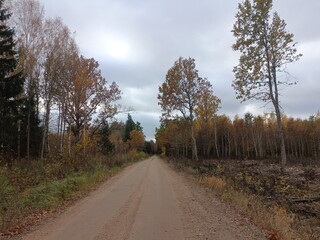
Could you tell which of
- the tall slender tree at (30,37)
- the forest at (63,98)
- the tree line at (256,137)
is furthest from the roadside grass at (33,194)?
the tree line at (256,137)

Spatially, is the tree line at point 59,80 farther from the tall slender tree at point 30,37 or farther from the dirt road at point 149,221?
the dirt road at point 149,221

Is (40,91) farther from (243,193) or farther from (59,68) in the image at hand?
(243,193)

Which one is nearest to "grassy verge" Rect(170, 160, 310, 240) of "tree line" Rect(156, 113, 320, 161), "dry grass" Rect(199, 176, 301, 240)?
"dry grass" Rect(199, 176, 301, 240)

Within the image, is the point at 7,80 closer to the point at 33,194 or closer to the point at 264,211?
the point at 33,194

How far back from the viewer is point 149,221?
32.0ft

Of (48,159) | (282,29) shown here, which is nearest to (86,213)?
(48,159)

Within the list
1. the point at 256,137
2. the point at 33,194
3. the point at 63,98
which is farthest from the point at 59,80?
the point at 256,137

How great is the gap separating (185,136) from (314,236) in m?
47.3

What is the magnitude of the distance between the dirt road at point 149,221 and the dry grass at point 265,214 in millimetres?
325

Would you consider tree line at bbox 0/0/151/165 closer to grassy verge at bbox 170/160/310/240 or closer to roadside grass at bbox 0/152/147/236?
roadside grass at bbox 0/152/147/236

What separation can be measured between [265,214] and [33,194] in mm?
9220

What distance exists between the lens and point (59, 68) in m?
30.9

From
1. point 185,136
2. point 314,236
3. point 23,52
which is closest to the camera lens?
point 314,236

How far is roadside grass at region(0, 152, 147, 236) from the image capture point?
10289mm
